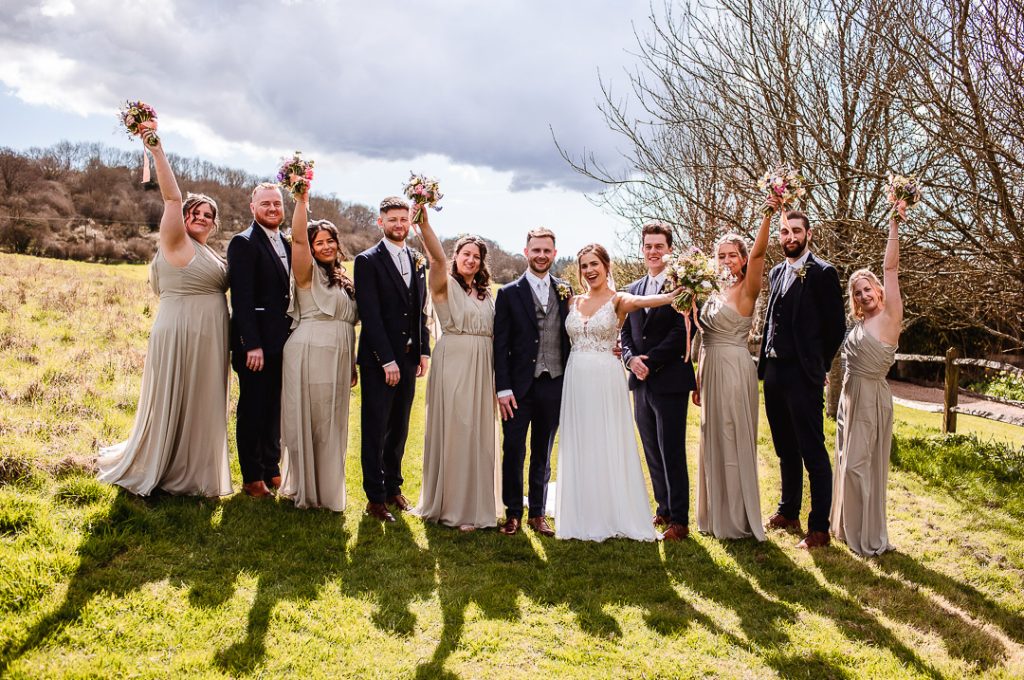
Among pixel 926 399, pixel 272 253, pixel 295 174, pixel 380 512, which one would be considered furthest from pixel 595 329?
pixel 926 399

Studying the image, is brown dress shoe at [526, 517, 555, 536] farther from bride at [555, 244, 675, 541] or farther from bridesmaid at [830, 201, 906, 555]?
bridesmaid at [830, 201, 906, 555]

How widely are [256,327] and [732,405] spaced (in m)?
4.07

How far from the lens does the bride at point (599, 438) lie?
532 cm

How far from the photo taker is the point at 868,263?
7957mm

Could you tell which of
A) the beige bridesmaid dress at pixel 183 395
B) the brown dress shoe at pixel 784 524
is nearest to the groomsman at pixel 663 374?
the brown dress shoe at pixel 784 524

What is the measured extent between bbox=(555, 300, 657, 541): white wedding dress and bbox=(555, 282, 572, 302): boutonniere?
194 millimetres

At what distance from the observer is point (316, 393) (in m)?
5.39

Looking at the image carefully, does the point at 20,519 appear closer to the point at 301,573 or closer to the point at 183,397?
the point at 183,397

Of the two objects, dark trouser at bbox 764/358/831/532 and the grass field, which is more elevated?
dark trouser at bbox 764/358/831/532

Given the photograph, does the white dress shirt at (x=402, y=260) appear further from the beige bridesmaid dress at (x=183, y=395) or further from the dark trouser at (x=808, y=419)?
the dark trouser at (x=808, y=419)

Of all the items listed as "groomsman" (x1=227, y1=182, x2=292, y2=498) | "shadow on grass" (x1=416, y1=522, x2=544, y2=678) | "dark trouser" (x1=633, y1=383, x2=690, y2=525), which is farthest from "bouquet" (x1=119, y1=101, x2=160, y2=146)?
"dark trouser" (x1=633, y1=383, x2=690, y2=525)

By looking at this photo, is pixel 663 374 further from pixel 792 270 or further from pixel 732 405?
pixel 792 270

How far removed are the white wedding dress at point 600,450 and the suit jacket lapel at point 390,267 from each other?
59.0 inches

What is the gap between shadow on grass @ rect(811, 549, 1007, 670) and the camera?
154 inches
